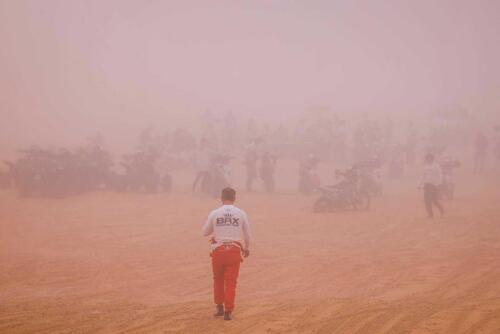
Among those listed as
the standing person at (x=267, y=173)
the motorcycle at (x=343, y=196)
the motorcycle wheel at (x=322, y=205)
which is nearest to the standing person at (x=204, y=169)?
the standing person at (x=267, y=173)

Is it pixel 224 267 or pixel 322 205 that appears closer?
pixel 224 267

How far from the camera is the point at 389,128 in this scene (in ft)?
133

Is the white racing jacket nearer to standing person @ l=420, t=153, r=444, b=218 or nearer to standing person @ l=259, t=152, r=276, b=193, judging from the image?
standing person @ l=420, t=153, r=444, b=218

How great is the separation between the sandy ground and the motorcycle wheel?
436mm

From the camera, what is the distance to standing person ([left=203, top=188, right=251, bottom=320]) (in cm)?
654

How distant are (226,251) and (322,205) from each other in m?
11.3

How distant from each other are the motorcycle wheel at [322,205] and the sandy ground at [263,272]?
44 centimetres

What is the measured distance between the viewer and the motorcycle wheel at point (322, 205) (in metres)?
17.4

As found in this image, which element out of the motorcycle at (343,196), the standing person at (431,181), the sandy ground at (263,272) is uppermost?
the standing person at (431,181)

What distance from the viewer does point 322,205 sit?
57.5 feet

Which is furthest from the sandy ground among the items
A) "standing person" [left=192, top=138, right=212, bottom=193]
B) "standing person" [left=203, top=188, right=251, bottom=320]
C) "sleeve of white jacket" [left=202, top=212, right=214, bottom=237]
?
"standing person" [left=192, top=138, right=212, bottom=193]

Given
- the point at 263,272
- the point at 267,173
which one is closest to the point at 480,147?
the point at 267,173

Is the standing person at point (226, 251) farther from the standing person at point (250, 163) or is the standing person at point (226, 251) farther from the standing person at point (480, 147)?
the standing person at point (480, 147)

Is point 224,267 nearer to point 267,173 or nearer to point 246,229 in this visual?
point 246,229
